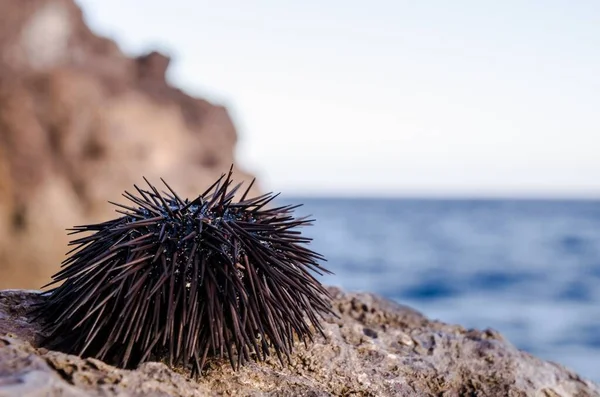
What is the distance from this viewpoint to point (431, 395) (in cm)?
260

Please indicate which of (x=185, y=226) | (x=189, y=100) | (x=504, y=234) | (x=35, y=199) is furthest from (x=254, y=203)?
(x=504, y=234)

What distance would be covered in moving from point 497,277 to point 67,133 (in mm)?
18314

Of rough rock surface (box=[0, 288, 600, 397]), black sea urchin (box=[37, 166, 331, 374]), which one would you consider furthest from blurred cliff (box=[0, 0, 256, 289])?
black sea urchin (box=[37, 166, 331, 374])

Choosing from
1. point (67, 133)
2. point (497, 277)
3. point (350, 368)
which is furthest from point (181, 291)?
point (497, 277)

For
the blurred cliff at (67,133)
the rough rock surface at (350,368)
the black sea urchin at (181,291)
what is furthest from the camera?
the blurred cliff at (67,133)

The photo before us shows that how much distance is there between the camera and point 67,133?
34.2 feet

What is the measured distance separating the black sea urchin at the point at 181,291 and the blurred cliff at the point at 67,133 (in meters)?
7.84

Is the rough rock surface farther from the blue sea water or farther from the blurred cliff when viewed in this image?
the blurred cliff

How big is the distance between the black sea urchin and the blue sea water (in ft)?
7.95

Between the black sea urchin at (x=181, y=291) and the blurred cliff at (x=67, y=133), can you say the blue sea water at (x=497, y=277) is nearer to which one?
the black sea urchin at (x=181, y=291)

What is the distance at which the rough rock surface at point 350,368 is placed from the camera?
1.92 metres

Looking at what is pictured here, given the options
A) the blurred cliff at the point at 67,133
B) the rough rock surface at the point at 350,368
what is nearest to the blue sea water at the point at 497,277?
the rough rock surface at the point at 350,368

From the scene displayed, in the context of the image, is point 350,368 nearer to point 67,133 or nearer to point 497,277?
point 67,133

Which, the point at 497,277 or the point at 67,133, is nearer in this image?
the point at 67,133
